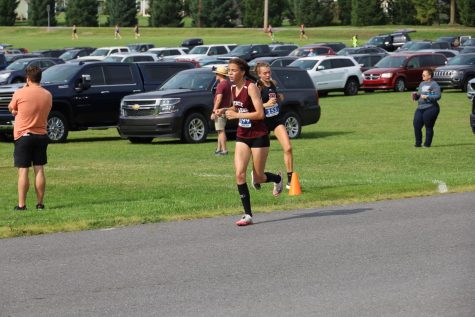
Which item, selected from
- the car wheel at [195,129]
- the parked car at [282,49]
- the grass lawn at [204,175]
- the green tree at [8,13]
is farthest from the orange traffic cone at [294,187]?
the green tree at [8,13]

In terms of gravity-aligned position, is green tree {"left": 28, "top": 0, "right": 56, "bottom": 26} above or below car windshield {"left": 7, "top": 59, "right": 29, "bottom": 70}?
above

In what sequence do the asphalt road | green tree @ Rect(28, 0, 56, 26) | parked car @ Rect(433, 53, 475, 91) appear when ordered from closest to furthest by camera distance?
1. the asphalt road
2. parked car @ Rect(433, 53, 475, 91)
3. green tree @ Rect(28, 0, 56, 26)

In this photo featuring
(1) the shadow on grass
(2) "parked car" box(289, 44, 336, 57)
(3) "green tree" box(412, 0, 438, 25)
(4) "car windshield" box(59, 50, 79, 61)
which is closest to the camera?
(1) the shadow on grass

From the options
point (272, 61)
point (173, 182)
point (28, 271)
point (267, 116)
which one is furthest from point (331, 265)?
point (272, 61)

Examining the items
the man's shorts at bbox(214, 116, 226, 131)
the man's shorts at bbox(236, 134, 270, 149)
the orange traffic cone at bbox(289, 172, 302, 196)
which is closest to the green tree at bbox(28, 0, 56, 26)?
the man's shorts at bbox(214, 116, 226, 131)

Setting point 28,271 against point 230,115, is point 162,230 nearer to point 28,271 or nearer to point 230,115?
point 230,115

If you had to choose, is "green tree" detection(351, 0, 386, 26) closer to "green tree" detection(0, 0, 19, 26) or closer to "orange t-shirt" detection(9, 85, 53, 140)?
"green tree" detection(0, 0, 19, 26)

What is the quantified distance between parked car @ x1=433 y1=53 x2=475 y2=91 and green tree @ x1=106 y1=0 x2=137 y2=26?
75916 mm

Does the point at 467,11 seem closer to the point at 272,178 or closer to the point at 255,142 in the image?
the point at 272,178

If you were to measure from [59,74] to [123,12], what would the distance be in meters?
95.0

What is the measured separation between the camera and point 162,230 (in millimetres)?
12234

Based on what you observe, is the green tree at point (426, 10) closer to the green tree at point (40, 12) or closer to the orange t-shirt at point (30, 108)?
the green tree at point (40, 12)

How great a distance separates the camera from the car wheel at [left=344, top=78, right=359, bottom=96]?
4791cm

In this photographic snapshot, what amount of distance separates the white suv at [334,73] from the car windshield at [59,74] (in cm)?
1919
